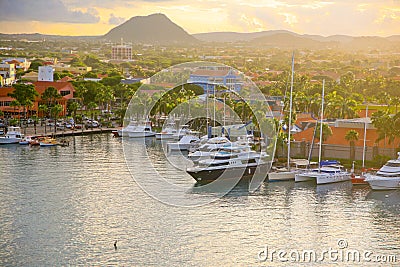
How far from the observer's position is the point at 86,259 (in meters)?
13.2

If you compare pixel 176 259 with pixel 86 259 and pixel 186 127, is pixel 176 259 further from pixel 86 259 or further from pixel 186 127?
pixel 186 127

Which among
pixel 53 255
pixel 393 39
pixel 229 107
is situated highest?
pixel 393 39

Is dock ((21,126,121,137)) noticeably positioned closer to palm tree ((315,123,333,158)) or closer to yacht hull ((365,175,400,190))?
palm tree ((315,123,333,158))

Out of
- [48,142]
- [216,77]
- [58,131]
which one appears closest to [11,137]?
[48,142]

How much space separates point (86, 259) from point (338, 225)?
6.54m

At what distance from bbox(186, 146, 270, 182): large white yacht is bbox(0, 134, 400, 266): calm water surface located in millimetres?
620

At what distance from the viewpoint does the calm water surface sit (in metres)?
13.6

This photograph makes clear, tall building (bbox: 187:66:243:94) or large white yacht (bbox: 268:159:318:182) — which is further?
tall building (bbox: 187:66:243:94)

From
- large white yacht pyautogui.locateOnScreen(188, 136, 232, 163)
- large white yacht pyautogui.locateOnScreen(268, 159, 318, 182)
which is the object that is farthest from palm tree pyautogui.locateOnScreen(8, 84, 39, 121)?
large white yacht pyautogui.locateOnScreen(268, 159, 318, 182)

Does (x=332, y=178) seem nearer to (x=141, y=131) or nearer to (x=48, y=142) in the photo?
(x=48, y=142)

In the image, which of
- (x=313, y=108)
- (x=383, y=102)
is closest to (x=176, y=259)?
(x=313, y=108)

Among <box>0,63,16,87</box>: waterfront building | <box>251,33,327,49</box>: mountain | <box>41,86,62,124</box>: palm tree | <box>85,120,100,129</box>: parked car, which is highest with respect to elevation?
<box>251,33,327,49</box>: mountain

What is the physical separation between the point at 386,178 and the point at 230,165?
17.1 ft

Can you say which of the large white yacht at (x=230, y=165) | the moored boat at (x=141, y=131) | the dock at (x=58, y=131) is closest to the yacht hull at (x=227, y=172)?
the large white yacht at (x=230, y=165)
